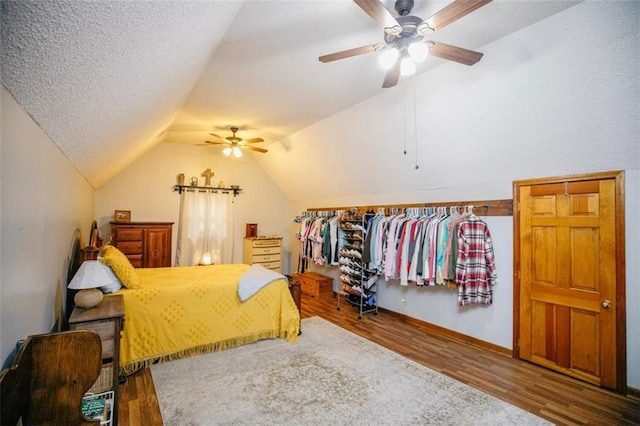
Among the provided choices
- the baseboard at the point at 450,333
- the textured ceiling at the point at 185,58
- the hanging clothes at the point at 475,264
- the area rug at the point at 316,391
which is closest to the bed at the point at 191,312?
the area rug at the point at 316,391

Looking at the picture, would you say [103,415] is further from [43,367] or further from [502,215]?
[502,215]

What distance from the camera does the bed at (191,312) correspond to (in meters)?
2.78

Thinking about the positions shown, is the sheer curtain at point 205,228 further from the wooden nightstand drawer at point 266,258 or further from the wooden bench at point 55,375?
the wooden bench at point 55,375

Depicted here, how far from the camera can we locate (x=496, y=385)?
2.64 meters

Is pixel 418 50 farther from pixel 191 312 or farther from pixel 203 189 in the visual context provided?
pixel 203 189

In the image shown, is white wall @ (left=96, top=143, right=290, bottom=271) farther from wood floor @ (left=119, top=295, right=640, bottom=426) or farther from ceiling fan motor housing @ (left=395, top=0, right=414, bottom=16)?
ceiling fan motor housing @ (left=395, top=0, right=414, bottom=16)

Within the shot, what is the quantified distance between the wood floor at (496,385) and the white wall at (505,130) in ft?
0.95

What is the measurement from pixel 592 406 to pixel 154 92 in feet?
13.8

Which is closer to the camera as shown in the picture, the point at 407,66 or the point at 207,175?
the point at 407,66

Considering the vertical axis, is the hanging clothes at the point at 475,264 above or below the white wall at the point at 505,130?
below

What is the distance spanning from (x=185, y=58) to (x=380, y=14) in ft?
4.30

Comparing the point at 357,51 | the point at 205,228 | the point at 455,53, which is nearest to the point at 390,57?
the point at 357,51

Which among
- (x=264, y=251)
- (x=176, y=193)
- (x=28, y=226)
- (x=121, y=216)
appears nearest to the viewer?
(x=28, y=226)

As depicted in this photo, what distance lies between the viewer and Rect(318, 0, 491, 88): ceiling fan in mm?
1615
